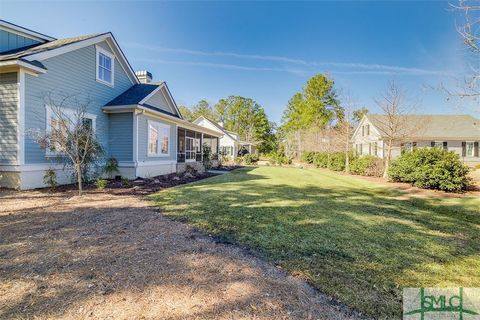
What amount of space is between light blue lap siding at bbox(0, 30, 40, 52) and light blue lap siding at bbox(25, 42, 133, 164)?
2.74 metres

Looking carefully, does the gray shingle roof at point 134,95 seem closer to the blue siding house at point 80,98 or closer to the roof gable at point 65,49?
the blue siding house at point 80,98

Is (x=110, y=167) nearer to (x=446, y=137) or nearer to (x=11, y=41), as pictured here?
(x=11, y=41)

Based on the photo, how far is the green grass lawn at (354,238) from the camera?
3053 millimetres

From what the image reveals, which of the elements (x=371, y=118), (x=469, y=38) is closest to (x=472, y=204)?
(x=469, y=38)

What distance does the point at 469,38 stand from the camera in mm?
6742

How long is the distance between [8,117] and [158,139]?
6.37 metres

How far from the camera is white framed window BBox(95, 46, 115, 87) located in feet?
39.2

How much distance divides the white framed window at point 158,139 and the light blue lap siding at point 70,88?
2046mm

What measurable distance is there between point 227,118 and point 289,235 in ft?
198

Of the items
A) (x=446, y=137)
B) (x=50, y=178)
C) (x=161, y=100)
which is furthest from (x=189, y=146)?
(x=446, y=137)

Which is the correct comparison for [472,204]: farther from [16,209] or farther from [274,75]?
[274,75]

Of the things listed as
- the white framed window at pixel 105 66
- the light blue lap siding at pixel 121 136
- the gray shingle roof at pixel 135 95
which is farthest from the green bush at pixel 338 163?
the white framed window at pixel 105 66

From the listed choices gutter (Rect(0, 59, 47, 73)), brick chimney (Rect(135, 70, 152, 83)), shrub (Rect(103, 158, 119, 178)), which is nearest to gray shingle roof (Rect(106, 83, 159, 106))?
shrub (Rect(103, 158, 119, 178))

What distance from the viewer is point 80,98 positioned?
10.8 m
